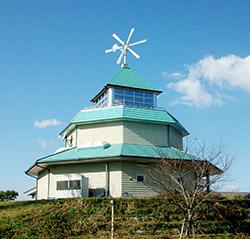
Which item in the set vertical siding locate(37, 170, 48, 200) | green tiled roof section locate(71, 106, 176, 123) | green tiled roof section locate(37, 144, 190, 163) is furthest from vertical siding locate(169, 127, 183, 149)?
vertical siding locate(37, 170, 48, 200)

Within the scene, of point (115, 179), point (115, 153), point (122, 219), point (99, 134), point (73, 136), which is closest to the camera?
point (122, 219)

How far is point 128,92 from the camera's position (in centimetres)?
2914

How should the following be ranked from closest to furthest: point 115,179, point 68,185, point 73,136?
point 115,179
point 68,185
point 73,136

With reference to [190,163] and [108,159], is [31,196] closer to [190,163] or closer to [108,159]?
[108,159]

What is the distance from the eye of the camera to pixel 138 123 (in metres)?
26.6

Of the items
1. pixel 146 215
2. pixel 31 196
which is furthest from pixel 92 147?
pixel 31 196

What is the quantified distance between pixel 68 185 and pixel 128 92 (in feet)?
26.7

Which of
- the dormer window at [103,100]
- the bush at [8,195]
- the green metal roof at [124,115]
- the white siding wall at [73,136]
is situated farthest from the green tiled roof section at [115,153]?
the bush at [8,195]

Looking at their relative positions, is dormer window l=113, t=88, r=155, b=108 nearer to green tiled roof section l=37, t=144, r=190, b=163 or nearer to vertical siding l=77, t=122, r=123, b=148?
vertical siding l=77, t=122, r=123, b=148

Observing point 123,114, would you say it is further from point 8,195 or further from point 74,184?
point 8,195

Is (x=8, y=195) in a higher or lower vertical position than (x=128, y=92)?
lower

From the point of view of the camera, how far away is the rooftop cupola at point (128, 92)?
28766mm

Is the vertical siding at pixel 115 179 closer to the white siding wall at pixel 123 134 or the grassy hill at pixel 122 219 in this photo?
the white siding wall at pixel 123 134

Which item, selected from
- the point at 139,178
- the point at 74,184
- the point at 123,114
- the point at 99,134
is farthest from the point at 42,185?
the point at 123,114
